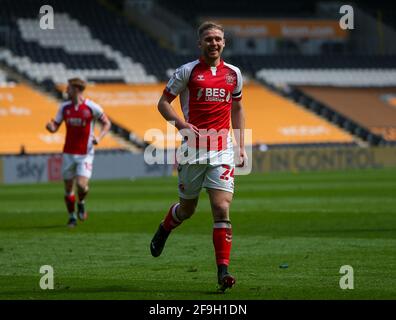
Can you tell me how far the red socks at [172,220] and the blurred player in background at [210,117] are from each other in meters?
0.51

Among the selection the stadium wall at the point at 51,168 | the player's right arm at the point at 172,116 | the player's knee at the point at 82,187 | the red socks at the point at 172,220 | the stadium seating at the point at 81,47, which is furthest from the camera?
the stadium seating at the point at 81,47

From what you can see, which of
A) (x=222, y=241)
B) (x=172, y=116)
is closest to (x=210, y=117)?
(x=172, y=116)

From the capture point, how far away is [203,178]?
1060cm

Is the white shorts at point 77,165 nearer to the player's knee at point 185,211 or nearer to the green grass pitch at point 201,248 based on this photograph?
the green grass pitch at point 201,248

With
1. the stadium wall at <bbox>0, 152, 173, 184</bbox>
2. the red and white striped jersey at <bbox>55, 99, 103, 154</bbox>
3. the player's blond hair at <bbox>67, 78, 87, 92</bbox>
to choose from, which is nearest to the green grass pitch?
the red and white striped jersey at <bbox>55, 99, 103, 154</bbox>

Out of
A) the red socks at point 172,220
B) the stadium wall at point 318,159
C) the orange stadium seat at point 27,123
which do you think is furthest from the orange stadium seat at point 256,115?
the red socks at point 172,220

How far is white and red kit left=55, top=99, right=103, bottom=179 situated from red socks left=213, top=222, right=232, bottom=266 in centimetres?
837

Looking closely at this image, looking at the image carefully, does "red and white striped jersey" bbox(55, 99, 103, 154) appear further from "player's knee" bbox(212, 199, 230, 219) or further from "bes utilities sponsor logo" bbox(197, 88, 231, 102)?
"player's knee" bbox(212, 199, 230, 219)

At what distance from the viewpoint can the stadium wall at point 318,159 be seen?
4425 centimetres

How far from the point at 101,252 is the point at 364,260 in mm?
3382

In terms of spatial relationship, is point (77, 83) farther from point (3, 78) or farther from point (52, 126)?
point (3, 78)

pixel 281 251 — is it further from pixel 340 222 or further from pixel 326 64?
pixel 326 64

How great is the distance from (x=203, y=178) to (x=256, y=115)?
40988 mm

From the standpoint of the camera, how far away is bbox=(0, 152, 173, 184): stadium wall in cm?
3625
